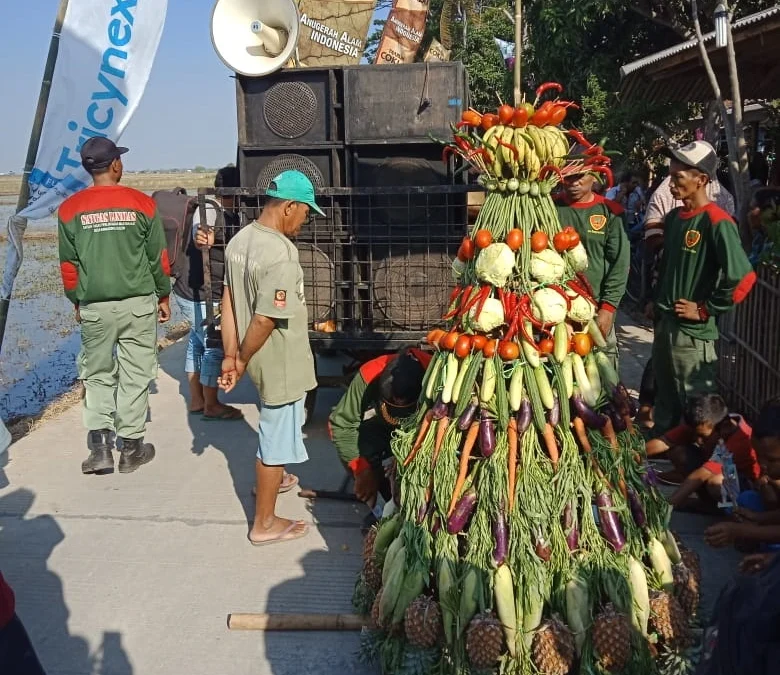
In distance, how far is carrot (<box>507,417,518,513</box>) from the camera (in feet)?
7.91

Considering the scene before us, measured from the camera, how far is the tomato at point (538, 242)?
8.32ft

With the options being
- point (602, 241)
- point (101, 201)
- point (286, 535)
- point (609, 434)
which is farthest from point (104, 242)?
point (609, 434)

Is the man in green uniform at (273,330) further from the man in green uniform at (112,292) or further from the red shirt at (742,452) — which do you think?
the red shirt at (742,452)

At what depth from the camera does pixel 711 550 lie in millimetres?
3453

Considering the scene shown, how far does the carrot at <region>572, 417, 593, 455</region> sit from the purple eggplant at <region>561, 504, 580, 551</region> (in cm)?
21

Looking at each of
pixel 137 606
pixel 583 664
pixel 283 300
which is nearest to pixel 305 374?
pixel 283 300

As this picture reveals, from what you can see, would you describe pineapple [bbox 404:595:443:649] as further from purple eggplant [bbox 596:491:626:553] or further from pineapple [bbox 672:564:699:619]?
pineapple [bbox 672:564:699:619]

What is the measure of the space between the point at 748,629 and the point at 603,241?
3299mm

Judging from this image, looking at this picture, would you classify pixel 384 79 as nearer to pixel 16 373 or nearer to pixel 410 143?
pixel 410 143

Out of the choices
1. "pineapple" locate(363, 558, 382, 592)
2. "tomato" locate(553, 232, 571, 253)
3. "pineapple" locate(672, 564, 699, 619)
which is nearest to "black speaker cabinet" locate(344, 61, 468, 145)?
"tomato" locate(553, 232, 571, 253)

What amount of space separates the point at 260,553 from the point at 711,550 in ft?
6.99

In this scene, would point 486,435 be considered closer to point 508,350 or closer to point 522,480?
point 522,480

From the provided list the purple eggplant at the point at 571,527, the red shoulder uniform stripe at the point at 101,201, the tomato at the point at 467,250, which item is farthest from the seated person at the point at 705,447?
the red shoulder uniform stripe at the point at 101,201

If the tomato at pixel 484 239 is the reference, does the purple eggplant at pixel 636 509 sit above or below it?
below
